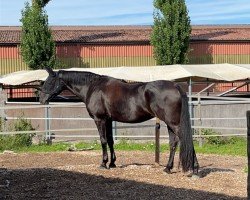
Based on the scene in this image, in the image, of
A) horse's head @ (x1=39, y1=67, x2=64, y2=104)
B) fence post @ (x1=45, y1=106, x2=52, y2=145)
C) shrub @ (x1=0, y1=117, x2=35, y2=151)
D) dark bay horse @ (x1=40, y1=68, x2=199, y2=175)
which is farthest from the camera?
fence post @ (x1=45, y1=106, x2=52, y2=145)

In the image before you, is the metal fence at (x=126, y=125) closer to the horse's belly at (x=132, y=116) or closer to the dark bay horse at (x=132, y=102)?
the dark bay horse at (x=132, y=102)

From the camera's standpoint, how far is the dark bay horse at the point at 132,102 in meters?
8.63

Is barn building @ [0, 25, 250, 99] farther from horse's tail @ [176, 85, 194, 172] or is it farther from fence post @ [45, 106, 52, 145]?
horse's tail @ [176, 85, 194, 172]

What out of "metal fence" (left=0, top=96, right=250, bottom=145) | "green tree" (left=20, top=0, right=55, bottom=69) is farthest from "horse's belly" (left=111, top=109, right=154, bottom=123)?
"green tree" (left=20, top=0, right=55, bottom=69)

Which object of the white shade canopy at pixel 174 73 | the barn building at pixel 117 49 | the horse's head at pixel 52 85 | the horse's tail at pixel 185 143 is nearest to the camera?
the horse's tail at pixel 185 143

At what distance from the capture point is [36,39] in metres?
28.6

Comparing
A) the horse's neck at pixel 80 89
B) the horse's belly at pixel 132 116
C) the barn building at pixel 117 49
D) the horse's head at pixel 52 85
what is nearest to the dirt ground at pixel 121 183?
the horse's belly at pixel 132 116

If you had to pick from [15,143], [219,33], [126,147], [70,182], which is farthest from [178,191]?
[219,33]

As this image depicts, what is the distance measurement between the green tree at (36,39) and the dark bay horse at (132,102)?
1841 centimetres

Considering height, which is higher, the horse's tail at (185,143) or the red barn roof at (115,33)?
the red barn roof at (115,33)

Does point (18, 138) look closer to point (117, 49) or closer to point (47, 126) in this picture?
point (47, 126)

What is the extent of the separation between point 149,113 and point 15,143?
631 centimetres

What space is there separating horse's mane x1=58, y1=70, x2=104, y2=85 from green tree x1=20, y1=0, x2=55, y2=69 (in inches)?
726

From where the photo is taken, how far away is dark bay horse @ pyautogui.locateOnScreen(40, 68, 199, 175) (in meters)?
8.63
